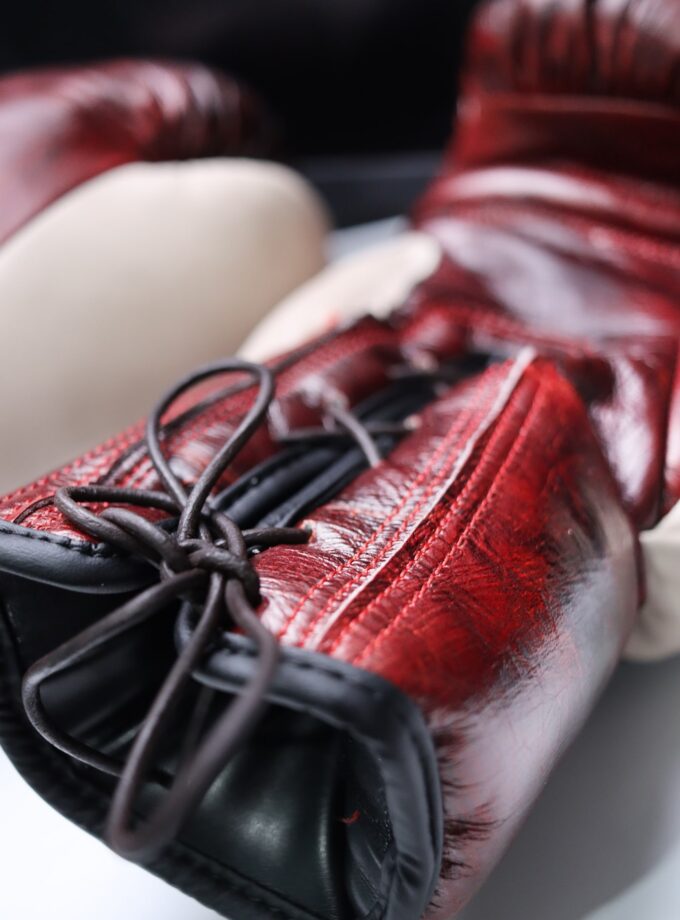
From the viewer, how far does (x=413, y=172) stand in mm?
1227

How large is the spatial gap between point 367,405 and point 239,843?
28 cm

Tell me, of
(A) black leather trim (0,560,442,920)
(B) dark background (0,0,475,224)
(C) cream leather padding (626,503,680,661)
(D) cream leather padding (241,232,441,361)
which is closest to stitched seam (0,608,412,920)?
(A) black leather trim (0,560,442,920)

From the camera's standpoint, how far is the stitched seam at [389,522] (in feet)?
1.21

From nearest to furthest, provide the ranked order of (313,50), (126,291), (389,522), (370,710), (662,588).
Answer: (370,710)
(389,522)
(662,588)
(126,291)
(313,50)

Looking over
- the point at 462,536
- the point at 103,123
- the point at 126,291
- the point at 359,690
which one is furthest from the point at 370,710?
the point at 103,123

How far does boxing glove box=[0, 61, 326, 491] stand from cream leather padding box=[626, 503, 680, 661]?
0.42 m

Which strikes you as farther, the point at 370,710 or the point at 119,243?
the point at 119,243

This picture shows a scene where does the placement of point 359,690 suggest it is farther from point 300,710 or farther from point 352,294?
point 352,294

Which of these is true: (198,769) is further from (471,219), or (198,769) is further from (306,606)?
(471,219)

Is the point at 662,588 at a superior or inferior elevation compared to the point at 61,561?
inferior

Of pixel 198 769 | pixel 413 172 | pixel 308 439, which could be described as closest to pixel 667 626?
pixel 308 439

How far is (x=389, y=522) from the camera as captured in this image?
1.43 ft

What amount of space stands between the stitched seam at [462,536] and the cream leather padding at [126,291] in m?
0.37

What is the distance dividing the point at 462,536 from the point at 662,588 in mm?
191
